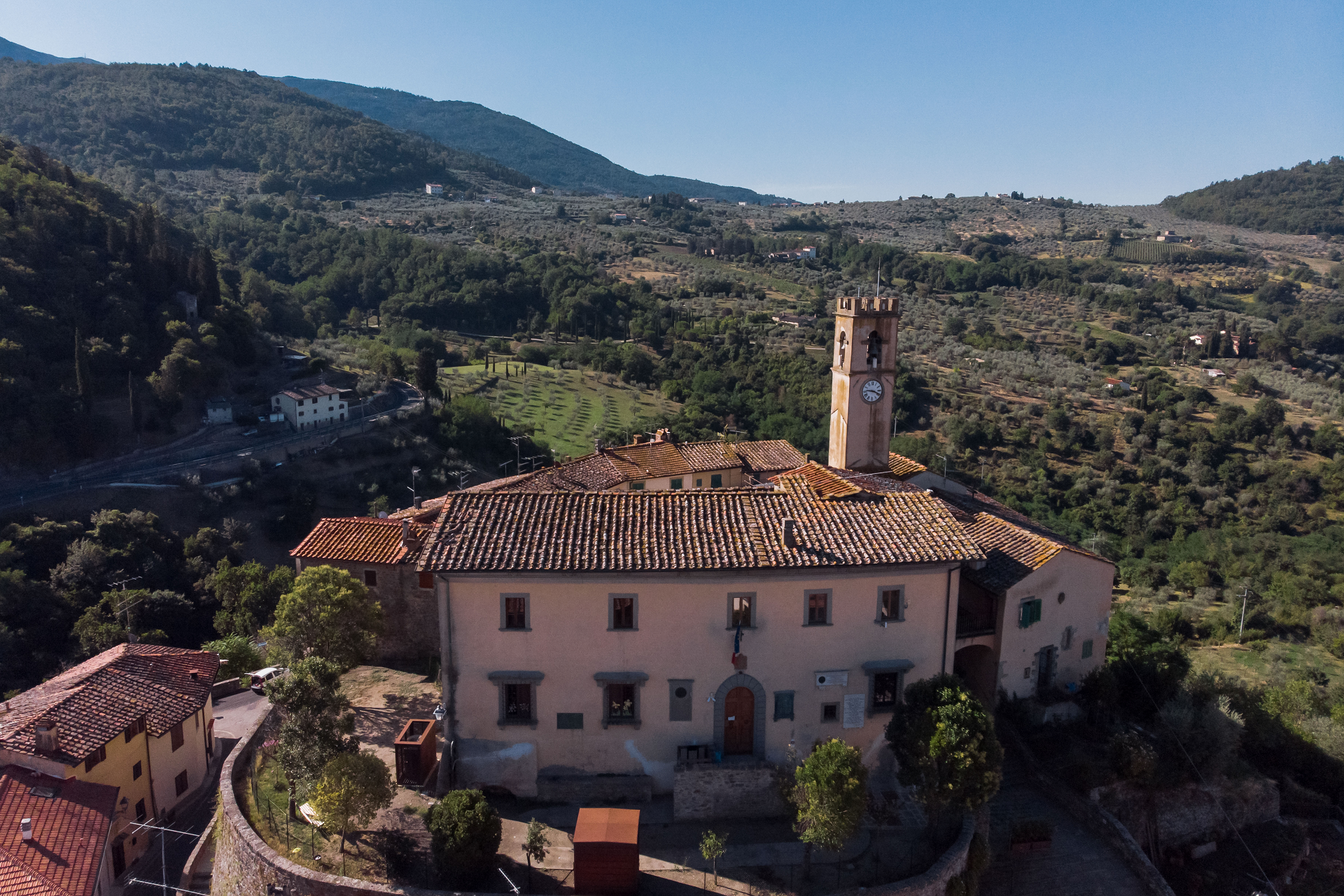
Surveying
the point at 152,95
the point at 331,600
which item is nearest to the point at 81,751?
the point at 331,600

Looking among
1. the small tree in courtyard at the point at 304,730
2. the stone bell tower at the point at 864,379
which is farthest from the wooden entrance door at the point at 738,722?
the stone bell tower at the point at 864,379

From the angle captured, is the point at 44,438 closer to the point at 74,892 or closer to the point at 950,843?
the point at 74,892

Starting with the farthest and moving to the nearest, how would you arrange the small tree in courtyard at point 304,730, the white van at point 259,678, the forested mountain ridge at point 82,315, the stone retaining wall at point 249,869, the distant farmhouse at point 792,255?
the distant farmhouse at point 792,255, the forested mountain ridge at point 82,315, the white van at point 259,678, the small tree in courtyard at point 304,730, the stone retaining wall at point 249,869

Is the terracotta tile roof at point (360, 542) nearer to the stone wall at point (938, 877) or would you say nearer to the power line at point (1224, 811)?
the stone wall at point (938, 877)

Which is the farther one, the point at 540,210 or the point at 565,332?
the point at 540,210

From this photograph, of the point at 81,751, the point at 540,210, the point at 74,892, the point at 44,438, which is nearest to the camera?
the point at 74,892

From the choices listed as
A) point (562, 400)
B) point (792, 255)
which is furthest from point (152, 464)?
point (792, 255)

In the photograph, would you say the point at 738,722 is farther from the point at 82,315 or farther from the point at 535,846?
the point at 82,315
